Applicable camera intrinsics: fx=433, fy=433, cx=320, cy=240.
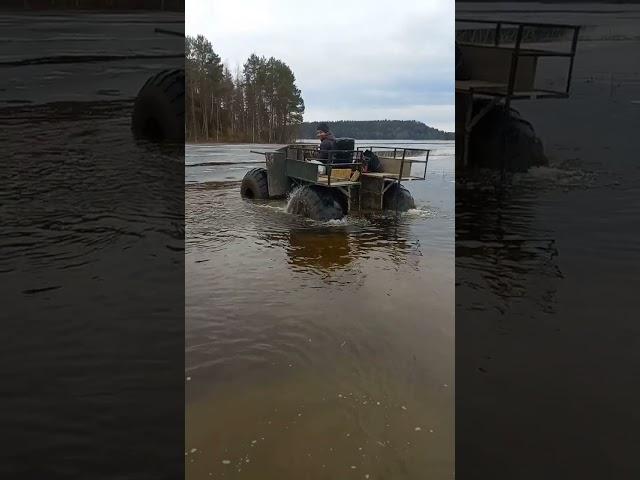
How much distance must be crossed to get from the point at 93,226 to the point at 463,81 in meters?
2.37

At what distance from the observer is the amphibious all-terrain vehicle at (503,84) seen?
2.38 metres

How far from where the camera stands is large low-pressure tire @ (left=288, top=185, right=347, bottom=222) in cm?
498

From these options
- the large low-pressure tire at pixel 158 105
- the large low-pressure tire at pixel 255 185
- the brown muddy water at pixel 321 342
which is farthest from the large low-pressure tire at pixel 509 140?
the large low-pressure tire at pixel 255 185

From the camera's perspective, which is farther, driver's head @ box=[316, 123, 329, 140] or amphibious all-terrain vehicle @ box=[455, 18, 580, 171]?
driver's head @ box=[316, 123, 329, 140]

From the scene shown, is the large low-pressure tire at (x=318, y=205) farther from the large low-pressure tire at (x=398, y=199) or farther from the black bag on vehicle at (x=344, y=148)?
the large low-pressure tire at (x=398, y=199)

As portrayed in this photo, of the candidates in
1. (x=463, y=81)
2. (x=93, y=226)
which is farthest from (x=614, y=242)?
(x=93, y=226)

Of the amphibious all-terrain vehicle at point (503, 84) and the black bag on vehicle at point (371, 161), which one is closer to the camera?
the amphibious all-terrain vehicle at point (503, 84)

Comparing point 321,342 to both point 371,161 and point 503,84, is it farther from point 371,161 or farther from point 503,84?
point 371,161

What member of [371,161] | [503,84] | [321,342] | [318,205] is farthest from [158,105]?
[371,161]

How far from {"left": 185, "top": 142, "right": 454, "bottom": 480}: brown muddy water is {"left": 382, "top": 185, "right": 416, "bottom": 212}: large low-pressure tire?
113 mm

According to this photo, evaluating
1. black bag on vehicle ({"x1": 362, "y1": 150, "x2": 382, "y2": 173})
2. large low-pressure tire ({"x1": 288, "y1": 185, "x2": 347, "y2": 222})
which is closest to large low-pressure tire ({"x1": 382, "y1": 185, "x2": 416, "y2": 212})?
black bag on vehicle ({"x1": 362, "y1": 150, "x2": 382, "y2": 173})

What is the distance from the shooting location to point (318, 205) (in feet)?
16.4

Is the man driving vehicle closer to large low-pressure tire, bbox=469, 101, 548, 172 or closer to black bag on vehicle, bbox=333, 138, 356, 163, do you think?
black bag on vehicle, bbox=333, 138, 356, 163

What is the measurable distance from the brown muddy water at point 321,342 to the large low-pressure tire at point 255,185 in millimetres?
471
